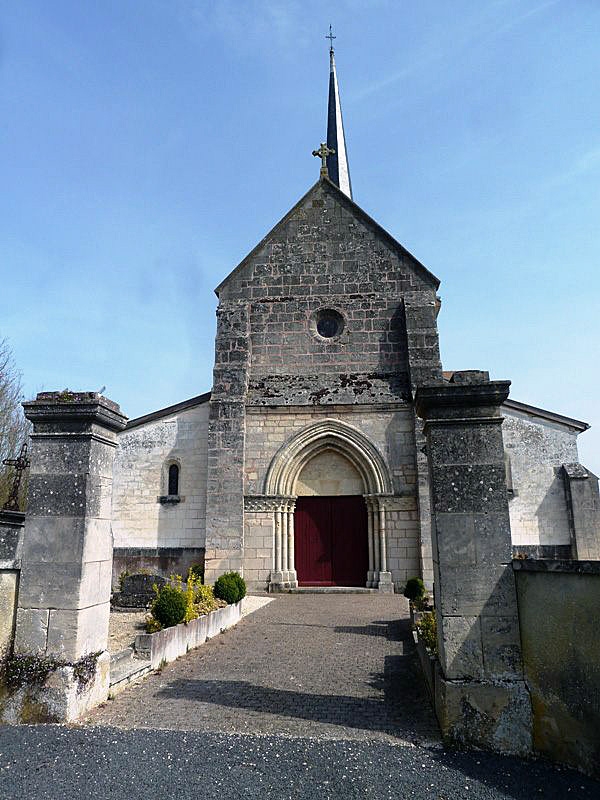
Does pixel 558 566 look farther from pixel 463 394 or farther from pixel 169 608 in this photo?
pixel 169 608

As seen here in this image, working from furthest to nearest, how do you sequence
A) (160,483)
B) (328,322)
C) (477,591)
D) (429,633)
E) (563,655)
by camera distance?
(328,322), (160,483), (429,633), (477,591), (563,655)

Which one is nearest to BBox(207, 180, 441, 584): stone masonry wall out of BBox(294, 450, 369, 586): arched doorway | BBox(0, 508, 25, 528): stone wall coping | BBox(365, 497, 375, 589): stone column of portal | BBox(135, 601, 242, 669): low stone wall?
BBox(365, 497, 375, 589): stone column of portal

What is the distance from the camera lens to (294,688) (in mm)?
5922

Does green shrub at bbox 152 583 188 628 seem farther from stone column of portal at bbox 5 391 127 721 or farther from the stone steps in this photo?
stone column of portal at bbox 5 391 127 721

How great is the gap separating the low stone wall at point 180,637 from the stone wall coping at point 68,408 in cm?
285

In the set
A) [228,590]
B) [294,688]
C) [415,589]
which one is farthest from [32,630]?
[415,589]

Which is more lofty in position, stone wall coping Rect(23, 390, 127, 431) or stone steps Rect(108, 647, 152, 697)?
stone wall coping Rect(23, 390, 127, 431)

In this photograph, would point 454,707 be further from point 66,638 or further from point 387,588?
point 387,588

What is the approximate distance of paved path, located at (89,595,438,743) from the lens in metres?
4.76

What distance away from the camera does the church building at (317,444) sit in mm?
14156

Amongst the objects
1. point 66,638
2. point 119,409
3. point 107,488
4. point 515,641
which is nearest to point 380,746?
point 515,641

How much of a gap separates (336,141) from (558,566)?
2775cm

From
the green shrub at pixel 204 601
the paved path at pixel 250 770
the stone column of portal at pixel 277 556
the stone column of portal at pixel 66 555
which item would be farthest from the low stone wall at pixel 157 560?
the paved path at pixel 250 770

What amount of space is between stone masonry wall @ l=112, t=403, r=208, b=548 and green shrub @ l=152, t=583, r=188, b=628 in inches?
281
